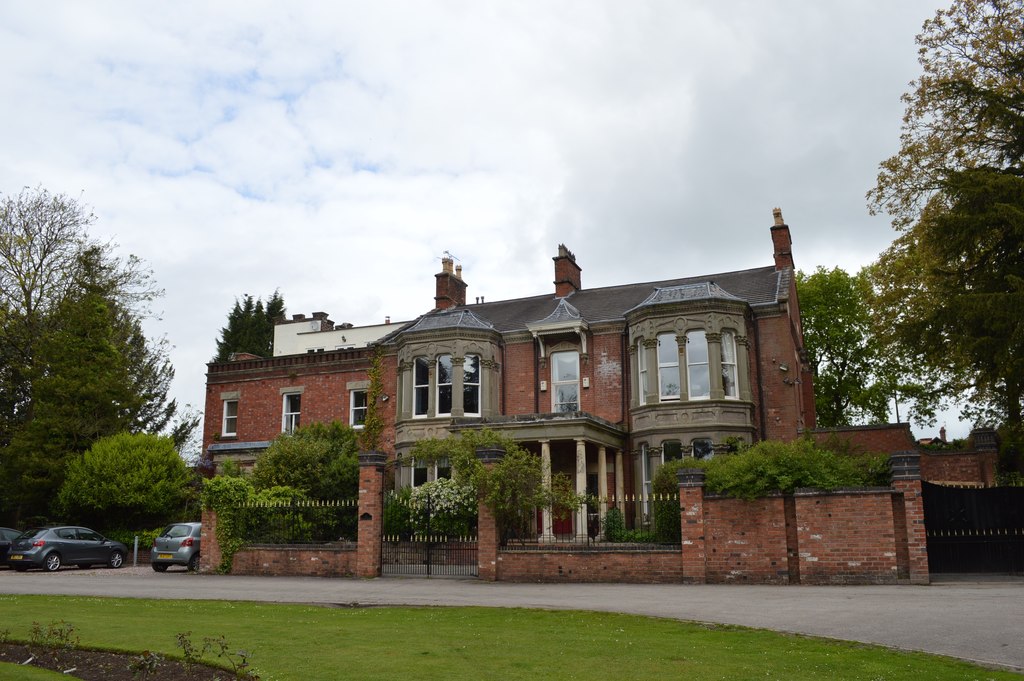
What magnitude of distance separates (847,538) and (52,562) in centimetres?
2180

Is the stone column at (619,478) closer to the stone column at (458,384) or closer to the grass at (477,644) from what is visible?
the stone column at (458,384)

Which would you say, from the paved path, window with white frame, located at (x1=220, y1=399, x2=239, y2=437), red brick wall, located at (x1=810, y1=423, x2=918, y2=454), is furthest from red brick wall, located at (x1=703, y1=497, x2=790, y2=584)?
window with white frame, located at (x1=220, y1=399, x2=239, y2=437)

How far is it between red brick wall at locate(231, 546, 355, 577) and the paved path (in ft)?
2.00

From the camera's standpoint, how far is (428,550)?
800 inches

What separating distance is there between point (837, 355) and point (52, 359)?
126 feet

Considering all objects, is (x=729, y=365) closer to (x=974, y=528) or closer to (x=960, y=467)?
(x=960, y=467)

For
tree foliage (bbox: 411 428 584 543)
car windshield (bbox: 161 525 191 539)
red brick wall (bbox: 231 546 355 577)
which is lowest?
red brick wall (bbox: 231 546 355 577)

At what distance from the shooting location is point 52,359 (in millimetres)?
31281

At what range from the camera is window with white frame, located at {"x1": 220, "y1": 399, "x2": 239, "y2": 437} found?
1390 inches

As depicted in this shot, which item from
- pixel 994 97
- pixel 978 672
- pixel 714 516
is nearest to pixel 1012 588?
pixel 714 516

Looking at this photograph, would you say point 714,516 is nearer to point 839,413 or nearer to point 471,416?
point 471,416

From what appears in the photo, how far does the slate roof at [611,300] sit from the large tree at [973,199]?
16.4ft

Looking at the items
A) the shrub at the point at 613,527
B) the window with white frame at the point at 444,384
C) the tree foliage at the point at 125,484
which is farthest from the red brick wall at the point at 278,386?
the shrub at the point at 613,527

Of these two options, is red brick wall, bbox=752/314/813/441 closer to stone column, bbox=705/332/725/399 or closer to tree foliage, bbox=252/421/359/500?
stone column, bbox=705/332/725/399
